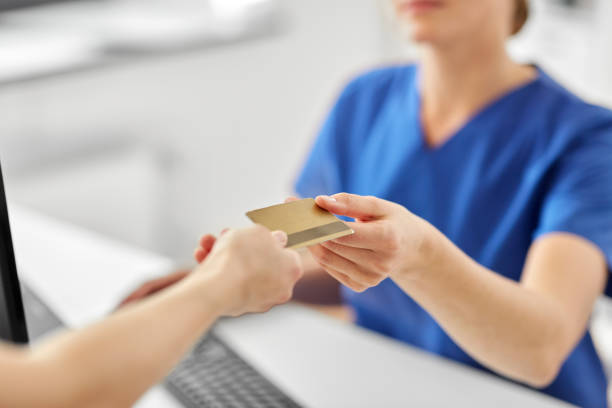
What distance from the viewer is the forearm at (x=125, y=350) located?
0.20 meters

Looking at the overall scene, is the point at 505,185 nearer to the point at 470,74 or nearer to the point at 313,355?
the point at 470,74

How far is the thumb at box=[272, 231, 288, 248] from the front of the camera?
28 cm

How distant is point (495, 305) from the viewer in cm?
48

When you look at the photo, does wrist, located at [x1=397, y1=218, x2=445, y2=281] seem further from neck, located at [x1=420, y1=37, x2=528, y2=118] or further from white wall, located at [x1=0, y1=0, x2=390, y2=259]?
white wall, located at [x1=0, y1=0, x2=390, y2=259]

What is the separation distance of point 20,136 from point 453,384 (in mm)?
1069

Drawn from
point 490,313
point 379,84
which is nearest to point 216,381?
point 490,313

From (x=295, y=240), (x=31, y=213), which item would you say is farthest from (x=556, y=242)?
(x=31, y=213)

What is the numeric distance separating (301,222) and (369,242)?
46mm

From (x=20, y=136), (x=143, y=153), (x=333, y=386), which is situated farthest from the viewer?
(x=143, y=153)

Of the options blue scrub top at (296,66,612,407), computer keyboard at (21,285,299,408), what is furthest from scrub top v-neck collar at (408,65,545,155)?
computer keyboard at (21,285,299,408)

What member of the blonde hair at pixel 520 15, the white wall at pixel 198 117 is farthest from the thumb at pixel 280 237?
the white wall at pixel 198 117

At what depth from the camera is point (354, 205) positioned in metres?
0.33

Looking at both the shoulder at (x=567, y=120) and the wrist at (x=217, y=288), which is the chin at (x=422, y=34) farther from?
the wrist at (x=217, y=288)

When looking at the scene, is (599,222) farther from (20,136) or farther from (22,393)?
(20,136)
